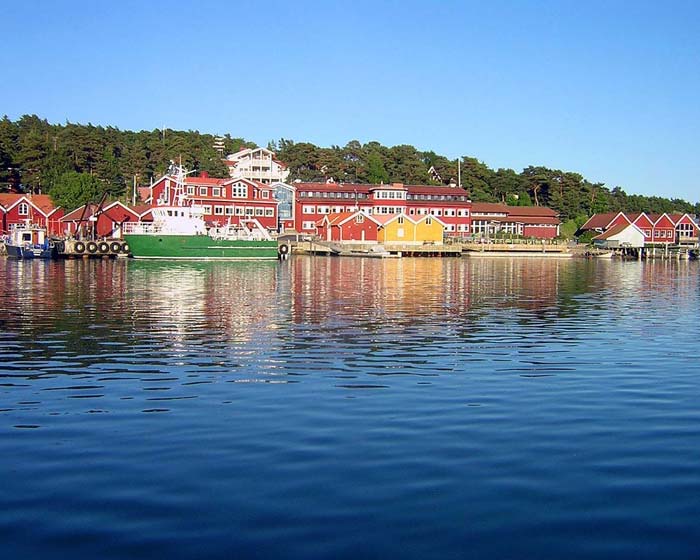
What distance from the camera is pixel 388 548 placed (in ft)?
23.1

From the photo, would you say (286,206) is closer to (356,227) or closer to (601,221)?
(356,227)

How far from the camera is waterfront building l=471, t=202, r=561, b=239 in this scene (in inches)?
4299

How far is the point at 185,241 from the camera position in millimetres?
67625

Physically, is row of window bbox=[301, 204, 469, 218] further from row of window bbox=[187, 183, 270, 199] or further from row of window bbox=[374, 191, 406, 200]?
row of window bbox=[187, 183, 270, 199]

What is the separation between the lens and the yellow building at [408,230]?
93625mm

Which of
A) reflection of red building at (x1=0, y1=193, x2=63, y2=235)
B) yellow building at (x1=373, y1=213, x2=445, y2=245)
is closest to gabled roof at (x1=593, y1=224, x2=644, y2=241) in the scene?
yellow building at (x1=373, y1=213, x2=445, y2=245)

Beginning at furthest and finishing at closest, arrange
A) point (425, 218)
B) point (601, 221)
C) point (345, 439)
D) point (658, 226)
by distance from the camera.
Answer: point (601, 221) → point (658, 226) → point (425, 218) → point (345, 439)

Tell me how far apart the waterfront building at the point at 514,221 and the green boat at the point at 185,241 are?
4324cm

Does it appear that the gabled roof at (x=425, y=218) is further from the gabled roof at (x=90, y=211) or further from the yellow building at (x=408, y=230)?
the gabled roof at (x=90, y=211)

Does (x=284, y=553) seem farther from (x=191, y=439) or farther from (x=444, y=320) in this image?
(x=444, y=320)

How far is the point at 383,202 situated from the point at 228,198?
73.8 feet

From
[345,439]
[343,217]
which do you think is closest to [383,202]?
[343,217]

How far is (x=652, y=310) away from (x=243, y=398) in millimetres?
21191

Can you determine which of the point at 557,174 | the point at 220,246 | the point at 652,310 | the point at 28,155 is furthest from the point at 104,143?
the point at 652,310
